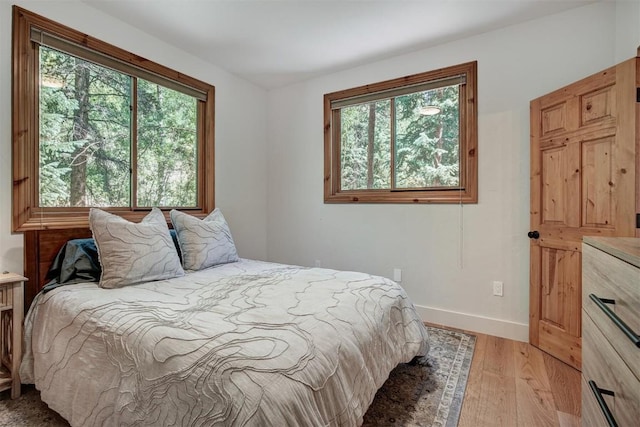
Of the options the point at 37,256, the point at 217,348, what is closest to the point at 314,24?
the point at 217,348

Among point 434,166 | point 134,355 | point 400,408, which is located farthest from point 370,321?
point 434,166

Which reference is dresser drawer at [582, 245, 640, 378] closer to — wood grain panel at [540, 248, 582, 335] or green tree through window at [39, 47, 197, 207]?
wood grain panel at [540, 248, 582, 335]

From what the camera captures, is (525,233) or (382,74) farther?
(382,74)

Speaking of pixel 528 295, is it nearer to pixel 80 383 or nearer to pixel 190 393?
pixel 190 393

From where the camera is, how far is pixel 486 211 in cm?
266

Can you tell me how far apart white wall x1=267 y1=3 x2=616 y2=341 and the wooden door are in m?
0.14

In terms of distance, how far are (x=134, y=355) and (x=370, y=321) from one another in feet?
3.35

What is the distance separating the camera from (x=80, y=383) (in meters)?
1.40

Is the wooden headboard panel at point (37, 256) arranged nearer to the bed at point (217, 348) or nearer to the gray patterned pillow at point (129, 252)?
the bed at point (217, 348)

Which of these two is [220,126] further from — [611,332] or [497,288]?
[611,332]

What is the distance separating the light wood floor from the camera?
1.57 metres

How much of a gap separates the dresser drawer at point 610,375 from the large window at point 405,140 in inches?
68.3

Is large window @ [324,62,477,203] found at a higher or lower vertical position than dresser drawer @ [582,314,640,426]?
higher

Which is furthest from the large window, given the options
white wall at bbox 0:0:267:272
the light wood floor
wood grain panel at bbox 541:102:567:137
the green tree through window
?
the green tree through window
